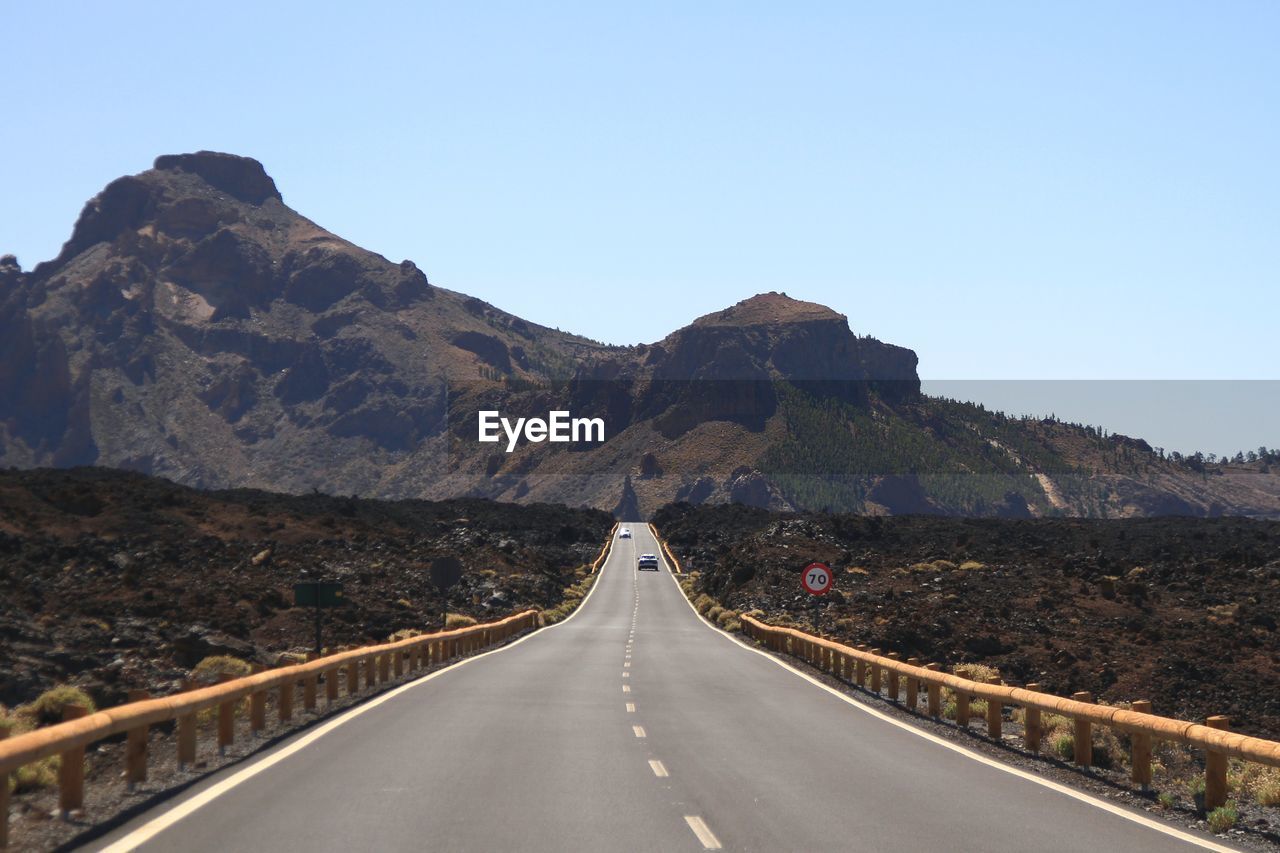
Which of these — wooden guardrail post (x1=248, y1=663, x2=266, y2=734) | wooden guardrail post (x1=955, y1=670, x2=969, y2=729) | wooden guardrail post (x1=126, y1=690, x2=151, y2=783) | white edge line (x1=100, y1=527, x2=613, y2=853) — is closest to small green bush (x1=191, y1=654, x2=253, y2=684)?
white edge line (x1=100, y1=527, x2=613, y2=853)

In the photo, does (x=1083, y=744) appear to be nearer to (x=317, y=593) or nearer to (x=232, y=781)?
(x=232, y=781)

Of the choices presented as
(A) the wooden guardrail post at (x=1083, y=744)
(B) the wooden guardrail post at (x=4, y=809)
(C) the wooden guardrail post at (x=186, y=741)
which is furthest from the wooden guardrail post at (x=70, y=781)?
(A) the wooden guardrail post at (x=1083, y=744)

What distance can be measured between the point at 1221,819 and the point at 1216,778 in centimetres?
83

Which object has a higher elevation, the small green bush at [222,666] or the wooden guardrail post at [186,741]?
the wooden guardrail post at [186,741]

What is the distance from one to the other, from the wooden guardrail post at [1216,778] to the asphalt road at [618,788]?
747mm

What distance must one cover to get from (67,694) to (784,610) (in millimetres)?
45349

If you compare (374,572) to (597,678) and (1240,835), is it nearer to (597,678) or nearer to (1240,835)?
(597,678)

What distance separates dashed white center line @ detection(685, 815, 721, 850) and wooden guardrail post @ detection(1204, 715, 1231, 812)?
4.63 metres

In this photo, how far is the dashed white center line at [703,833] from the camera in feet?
34.6

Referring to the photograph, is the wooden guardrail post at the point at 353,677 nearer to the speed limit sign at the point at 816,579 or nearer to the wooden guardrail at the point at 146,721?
the wooden guardrail at the point at 146,721

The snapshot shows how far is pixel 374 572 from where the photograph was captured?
A: 219 feet

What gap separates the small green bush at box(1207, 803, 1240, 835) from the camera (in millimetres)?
12117

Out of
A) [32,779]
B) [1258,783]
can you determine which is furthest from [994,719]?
[32,779]

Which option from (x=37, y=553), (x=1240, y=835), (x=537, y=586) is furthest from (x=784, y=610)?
(x=1240, y=835)
